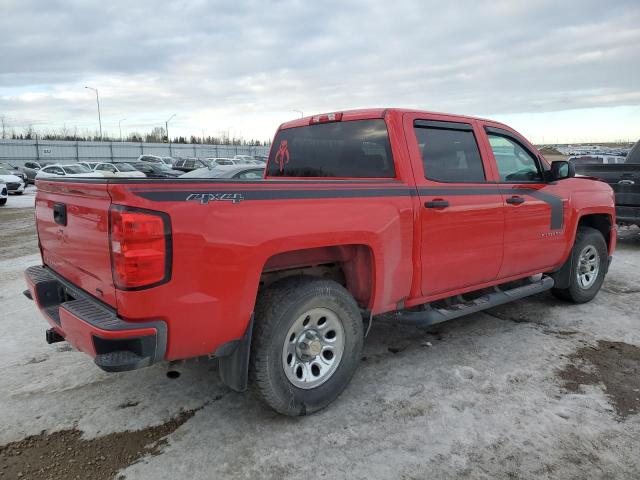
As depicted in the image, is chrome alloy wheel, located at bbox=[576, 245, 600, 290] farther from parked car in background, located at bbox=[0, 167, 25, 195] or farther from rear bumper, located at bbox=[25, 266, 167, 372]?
parked car in background, located at bbox=[0, 167, 25, 195]

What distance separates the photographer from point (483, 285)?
4.43m

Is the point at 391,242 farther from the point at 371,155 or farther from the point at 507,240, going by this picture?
the point at 507,240

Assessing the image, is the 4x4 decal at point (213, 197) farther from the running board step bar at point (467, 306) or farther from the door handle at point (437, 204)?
the running board step bar at point (467, 306)

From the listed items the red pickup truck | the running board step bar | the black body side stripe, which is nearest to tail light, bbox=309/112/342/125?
the red pickup truck

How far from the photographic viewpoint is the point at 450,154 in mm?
4160

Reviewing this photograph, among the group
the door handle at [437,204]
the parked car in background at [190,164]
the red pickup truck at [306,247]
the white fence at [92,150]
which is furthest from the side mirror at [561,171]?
the white fence at [92,150]

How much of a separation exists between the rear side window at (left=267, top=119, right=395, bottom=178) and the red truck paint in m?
0.07

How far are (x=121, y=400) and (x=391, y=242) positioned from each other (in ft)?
7.17

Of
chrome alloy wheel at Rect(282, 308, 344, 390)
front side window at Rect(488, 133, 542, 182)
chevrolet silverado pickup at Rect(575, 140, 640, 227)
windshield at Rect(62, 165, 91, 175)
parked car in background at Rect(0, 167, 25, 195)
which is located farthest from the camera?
windshield at Rect(62, 165, 91, 175)

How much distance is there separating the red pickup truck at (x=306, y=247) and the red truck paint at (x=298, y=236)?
1 cm

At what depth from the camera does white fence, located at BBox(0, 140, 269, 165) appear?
5147cm

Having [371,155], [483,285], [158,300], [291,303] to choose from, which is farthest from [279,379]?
[483,285]

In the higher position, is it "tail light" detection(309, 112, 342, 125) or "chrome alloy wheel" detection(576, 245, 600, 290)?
"tail light" detection(309, 112, 342, 125)

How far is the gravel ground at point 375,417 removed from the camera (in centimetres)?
277
